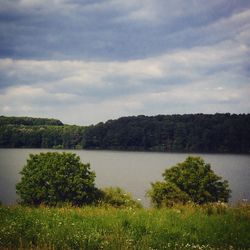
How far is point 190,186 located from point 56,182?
36.2 ft

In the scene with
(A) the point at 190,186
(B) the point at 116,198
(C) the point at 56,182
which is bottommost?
(B) the point at 116,198

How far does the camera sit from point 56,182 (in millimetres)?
34312

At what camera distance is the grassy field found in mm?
10836

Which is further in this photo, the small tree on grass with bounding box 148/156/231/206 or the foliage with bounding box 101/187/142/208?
the foliage with bounding box 101/187/142/208

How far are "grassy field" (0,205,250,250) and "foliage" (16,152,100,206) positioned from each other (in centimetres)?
1886

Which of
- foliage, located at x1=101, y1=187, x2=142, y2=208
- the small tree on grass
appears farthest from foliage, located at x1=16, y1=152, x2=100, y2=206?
the small tree on grass

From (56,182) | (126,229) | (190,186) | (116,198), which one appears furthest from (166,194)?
(126,229)

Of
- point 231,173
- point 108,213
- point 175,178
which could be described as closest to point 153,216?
point 108,213

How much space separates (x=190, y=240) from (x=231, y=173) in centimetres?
9302

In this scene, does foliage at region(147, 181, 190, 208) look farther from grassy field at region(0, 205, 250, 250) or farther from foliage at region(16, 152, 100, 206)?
grassy field at region(0, 205, 250, 250)

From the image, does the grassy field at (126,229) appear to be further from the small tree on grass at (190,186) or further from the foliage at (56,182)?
the foliage at (56,182)

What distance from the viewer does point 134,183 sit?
80375 mm

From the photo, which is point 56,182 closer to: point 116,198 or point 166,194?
point 116,198

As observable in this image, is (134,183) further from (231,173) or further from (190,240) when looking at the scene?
(190,240)
